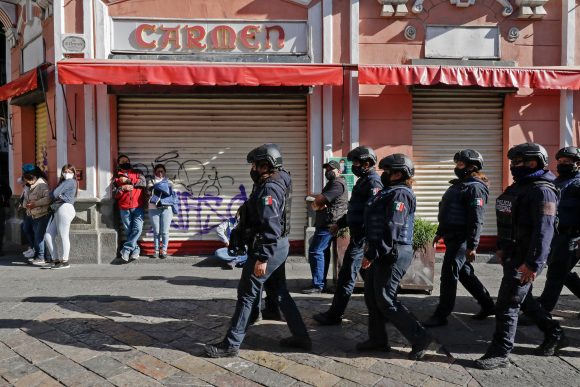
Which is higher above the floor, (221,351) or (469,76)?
(469,76)

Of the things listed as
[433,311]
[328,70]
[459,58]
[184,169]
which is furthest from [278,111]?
[433,311]

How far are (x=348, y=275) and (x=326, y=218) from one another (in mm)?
1295

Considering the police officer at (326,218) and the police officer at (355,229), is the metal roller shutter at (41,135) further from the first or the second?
the police officer at (355,229)

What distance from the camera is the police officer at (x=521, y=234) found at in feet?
12.8

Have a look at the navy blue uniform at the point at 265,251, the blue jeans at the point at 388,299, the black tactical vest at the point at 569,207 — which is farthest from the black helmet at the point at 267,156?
the black tactical vest at the point at 569,207

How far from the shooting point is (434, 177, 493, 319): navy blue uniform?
4.93m

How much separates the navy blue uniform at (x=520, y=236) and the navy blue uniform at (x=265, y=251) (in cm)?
170

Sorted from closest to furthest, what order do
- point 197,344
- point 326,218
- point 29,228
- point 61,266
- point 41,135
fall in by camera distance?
point 197,344, point 326,218, point 61,266, point 29,228, point 41,135

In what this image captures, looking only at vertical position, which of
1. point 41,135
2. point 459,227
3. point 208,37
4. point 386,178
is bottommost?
point 459,227

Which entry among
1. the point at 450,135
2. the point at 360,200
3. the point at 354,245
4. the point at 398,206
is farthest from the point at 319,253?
the point at 450,135

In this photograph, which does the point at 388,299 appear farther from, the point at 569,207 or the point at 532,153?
the point at 569,207

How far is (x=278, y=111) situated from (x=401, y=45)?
8.02 ft

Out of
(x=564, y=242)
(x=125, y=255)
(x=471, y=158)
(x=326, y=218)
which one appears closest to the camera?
(x=564, y=242)

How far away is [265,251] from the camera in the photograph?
4.21 m
